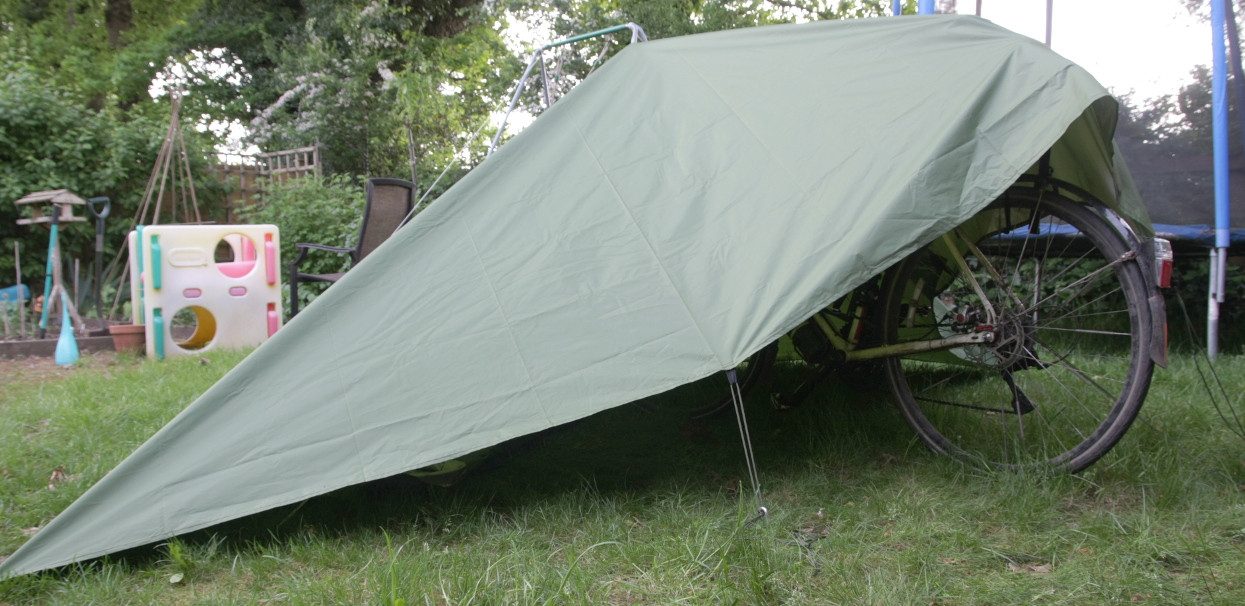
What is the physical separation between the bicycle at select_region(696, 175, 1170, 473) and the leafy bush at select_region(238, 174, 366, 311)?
5.22 metres

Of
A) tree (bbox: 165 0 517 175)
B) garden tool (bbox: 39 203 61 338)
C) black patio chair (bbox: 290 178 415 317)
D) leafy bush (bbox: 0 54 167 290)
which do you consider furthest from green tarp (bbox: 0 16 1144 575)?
tree (bbox: 165 0 517 175)

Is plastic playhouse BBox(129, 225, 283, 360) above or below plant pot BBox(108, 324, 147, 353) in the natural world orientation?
above

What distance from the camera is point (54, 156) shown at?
798cm

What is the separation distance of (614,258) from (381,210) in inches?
101

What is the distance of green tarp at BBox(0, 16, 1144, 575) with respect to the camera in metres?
1.93

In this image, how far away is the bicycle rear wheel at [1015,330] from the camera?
2018 mm

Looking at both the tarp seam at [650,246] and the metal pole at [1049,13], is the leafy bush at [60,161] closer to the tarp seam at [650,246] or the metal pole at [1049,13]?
the tarp seam at [650,246]

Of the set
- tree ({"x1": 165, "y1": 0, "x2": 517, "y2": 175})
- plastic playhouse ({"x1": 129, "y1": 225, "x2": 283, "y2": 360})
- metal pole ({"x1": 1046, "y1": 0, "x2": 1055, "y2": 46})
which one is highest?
tree ({"x1": 165, "y1": 0, "x2": 517, "y2": 175})

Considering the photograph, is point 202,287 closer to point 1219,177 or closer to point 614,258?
point 614,258

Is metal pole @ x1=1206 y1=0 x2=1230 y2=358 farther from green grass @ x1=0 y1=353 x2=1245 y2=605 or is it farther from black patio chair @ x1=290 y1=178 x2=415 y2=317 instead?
black patio chair @ x1=290 y1=178 x2=415 y2=317

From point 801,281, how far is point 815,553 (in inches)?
22.5

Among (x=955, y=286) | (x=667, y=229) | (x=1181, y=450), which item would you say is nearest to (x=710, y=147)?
(x=667, y=229)

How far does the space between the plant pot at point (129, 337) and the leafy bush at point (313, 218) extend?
1.76 m

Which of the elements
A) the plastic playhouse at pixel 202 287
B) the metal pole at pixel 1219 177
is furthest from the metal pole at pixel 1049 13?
the plastic playhouse at pixel 202 287
